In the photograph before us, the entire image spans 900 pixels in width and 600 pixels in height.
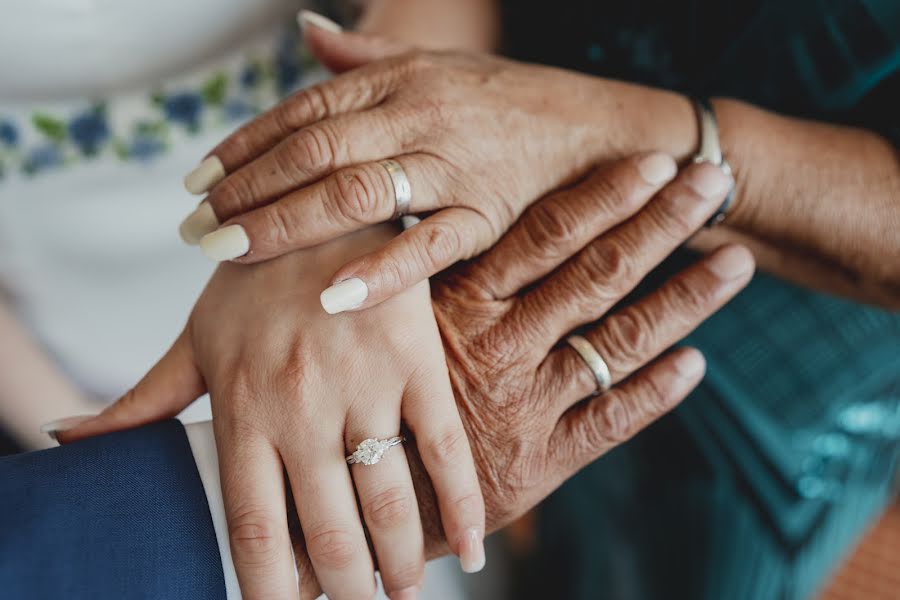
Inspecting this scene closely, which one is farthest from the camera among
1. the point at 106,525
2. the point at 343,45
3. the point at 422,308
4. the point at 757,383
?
the point at 757,383

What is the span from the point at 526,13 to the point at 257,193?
633 millimetres

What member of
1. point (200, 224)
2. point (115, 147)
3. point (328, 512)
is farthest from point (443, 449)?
point (115, 147)

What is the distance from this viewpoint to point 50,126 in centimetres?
107

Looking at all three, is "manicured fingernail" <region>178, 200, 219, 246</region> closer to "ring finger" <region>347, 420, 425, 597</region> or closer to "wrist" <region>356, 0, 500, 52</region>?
"ring finger" <region>347, 420, 425, 597</region>

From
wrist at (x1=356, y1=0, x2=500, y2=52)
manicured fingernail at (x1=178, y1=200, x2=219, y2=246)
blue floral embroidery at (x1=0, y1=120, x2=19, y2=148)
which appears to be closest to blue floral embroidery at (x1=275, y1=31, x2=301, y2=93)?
wrist at (x1=356, y1=0, x2=500, y2=52)

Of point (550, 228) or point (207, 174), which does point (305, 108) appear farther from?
point (550, 228)

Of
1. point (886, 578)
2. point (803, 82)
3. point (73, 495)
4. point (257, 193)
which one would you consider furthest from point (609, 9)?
point (886, 578)

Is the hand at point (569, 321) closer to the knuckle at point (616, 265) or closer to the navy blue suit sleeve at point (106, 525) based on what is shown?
the knuckle at point (616, 265)

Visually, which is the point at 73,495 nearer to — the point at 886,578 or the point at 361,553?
the point at 361,553

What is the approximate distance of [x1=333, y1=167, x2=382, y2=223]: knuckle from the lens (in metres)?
0.65

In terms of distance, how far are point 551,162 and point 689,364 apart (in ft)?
0.87

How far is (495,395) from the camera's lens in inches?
27.9

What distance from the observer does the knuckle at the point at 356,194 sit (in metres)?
0.65

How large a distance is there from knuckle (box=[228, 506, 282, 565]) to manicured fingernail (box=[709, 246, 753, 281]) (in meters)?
0.51
